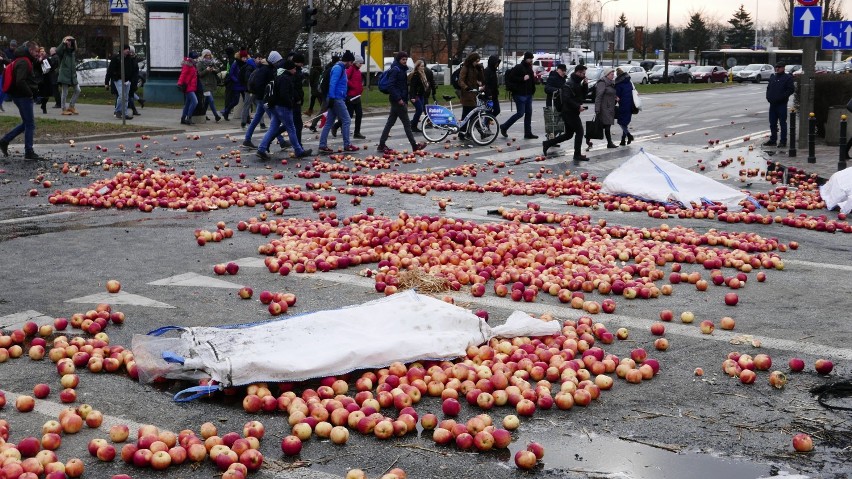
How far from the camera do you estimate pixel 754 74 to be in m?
74.9

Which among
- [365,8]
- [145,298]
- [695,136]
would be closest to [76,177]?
[145,298]

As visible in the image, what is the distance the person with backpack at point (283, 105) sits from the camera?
58.5 ft

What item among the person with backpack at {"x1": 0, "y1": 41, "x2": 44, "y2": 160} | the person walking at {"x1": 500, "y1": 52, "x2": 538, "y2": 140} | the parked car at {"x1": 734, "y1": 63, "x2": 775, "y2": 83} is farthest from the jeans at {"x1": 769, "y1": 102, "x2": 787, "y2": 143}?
the parked car at {"x1": 734, "y1": 63, "x2": 775, "y2": 83}

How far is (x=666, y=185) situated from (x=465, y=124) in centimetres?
989

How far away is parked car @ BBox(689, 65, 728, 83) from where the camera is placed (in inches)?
3000

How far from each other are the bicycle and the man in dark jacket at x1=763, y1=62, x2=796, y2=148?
614 cm

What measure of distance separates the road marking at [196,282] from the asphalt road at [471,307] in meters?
0.02

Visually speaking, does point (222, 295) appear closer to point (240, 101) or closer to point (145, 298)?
point (145, 298)

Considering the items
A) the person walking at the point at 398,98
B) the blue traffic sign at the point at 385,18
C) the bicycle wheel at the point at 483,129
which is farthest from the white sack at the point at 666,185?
the blue traffic sign at the point at 385,18

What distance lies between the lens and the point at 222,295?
24.6 feet

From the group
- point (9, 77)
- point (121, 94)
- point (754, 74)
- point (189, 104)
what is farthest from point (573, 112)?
point (754, 74)

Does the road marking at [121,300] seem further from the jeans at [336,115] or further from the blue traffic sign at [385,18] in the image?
the blue traffic sign at [385,18]

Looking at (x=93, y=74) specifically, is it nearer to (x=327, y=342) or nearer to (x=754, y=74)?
(x=327, y=342)

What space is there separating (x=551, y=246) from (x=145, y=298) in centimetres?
372
